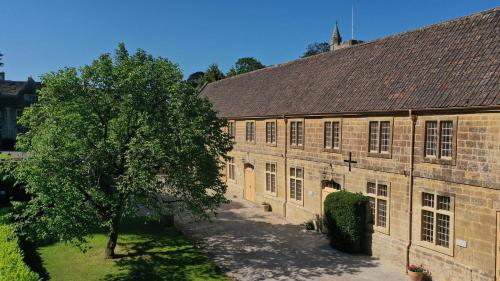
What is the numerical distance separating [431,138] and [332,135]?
620 cm

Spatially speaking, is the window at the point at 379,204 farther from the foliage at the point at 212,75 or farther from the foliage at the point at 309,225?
the foliage at the point at 212,75

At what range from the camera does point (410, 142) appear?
617 inches

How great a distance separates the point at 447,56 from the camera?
1638 cm

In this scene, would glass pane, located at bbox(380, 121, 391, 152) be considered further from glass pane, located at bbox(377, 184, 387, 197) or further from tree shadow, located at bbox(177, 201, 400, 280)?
tree shadow, located at bbox(177, 201, 400, 280)

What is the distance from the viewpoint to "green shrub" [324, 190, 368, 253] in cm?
1766

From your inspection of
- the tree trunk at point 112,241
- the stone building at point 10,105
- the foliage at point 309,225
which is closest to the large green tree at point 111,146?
the tree trunk at point 112,241

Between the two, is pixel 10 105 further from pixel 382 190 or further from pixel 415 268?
pixel 415 268

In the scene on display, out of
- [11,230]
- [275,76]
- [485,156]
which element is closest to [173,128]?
[11,230]

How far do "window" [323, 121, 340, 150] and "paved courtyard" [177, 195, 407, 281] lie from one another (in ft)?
16.2

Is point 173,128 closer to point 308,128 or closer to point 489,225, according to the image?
point 308,128

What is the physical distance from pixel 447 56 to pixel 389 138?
4.21 meters

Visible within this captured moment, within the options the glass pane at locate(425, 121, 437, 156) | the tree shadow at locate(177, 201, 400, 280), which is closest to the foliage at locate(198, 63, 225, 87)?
the tree shadow at locate(177, 201, 400, 280)

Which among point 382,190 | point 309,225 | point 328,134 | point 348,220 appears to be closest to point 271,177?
point 309,225

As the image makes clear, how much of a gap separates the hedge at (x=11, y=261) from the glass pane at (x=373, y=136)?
1406 centimetres
